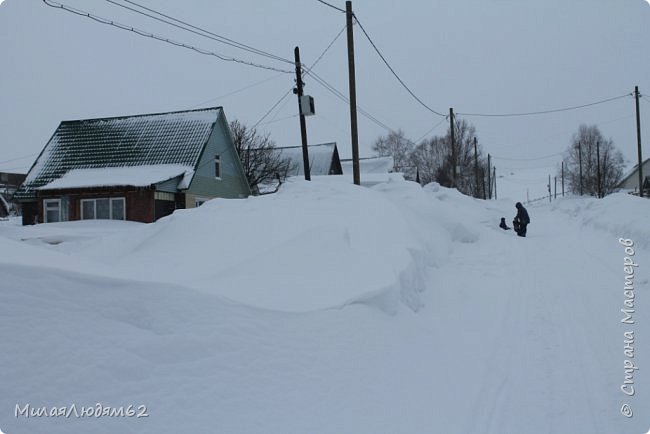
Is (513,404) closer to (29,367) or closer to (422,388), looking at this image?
(422,388)

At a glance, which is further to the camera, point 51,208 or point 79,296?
point 51,208

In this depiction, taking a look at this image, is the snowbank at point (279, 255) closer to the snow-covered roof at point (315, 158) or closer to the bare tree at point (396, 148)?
the snow-covered roof at point (315, 158)

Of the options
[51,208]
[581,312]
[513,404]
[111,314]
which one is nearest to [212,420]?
[111,314]

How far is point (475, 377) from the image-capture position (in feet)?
15.4

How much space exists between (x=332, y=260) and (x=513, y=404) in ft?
10.1

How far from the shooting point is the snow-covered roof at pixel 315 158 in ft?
134

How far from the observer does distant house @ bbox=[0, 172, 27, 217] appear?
44.4m

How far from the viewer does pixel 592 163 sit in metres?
68.1

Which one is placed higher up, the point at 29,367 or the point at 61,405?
the point at 29,367

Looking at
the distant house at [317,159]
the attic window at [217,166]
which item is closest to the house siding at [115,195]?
the attic window at [217,166]

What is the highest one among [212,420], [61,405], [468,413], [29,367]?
A: [29,367]

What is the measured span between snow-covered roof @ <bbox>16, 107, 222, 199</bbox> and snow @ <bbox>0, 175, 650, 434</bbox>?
14.9 meters

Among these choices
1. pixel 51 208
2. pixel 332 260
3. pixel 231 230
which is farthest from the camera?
pixel 51 208

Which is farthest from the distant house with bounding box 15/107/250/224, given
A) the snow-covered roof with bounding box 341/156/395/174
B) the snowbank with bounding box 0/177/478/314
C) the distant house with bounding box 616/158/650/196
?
the distant house with bounding box 616/158/650/196
